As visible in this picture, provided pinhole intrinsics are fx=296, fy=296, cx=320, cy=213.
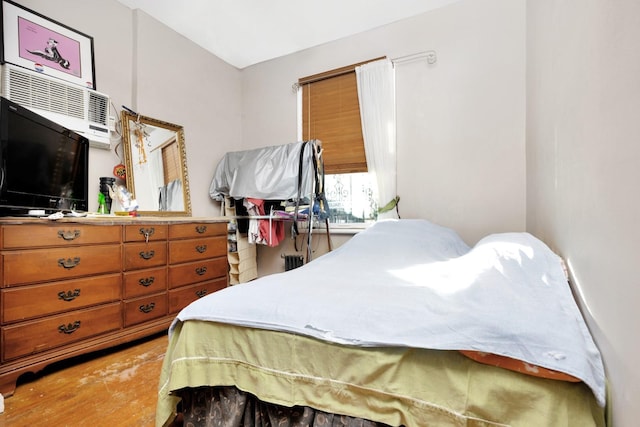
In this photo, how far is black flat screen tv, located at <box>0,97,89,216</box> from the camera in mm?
1508

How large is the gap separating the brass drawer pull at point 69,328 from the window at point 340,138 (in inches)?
86.8

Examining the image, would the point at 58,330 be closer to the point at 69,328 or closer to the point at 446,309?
the point at 69,328

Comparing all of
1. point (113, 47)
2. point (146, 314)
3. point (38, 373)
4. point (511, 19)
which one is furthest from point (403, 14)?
point (38, 373)

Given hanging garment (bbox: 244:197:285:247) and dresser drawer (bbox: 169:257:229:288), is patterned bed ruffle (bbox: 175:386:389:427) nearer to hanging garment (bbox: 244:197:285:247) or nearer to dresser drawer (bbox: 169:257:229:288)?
dresser drawer (bbox: 169:257:229:288)

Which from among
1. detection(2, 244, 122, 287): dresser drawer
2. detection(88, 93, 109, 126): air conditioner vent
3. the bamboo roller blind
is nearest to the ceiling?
the bamboo roller blind

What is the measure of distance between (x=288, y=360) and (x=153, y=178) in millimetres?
2467

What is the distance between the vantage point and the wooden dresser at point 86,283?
1487 mm

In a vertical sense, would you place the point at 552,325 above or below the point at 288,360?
above

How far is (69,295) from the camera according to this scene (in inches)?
66.7

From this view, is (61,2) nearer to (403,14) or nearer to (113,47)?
(113,47)

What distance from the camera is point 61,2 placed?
2193mm

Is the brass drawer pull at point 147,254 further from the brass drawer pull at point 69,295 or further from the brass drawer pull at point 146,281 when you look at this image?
the brass drawer pull at point 69,295

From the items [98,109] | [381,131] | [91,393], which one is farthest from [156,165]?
[381,131]

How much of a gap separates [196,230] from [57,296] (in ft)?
3.32
